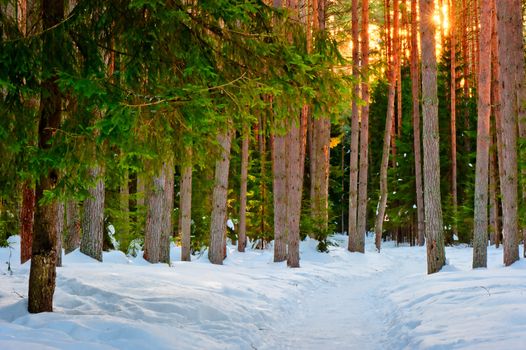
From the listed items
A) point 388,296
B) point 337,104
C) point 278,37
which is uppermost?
point 278,37

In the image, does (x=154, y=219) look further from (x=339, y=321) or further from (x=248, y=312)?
(x=339, y=321)

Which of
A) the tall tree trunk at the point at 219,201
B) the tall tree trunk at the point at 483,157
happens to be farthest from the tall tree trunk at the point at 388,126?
the tall tree trunk at the point at 219,201

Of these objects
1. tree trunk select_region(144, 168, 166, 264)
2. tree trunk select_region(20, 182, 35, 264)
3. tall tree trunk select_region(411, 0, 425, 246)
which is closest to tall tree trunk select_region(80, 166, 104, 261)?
tree trunk select_region(20, 182, 35, 264)

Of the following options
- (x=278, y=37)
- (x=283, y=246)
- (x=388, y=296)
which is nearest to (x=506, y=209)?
(x=388, y=296)

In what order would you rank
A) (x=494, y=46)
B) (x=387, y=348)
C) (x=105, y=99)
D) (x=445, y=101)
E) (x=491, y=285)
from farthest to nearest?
(x=445, y=101) → (x=494, y=46) → (x=491, y=285) → (x=387, y=348) → (x=105, y=99)

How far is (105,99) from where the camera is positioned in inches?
187

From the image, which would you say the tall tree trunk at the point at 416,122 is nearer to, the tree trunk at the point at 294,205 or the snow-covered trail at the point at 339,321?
the tree trunk at the point at 294,205

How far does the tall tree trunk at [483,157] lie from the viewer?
43.4 ft

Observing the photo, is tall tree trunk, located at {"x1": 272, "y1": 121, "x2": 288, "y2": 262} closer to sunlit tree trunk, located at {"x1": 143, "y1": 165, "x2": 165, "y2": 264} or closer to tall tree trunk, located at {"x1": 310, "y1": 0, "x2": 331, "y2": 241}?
tall tree trunk, located at {"x1": 310, "y1": 0, "x2": 331, "y2": 241}

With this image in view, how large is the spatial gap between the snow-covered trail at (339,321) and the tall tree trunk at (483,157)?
3.25m

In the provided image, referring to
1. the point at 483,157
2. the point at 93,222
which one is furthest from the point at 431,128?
the point at 93,222

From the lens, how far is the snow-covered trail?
658 cm

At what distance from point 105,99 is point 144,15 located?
1453 mm

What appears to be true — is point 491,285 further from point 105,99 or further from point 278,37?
point 105,99
